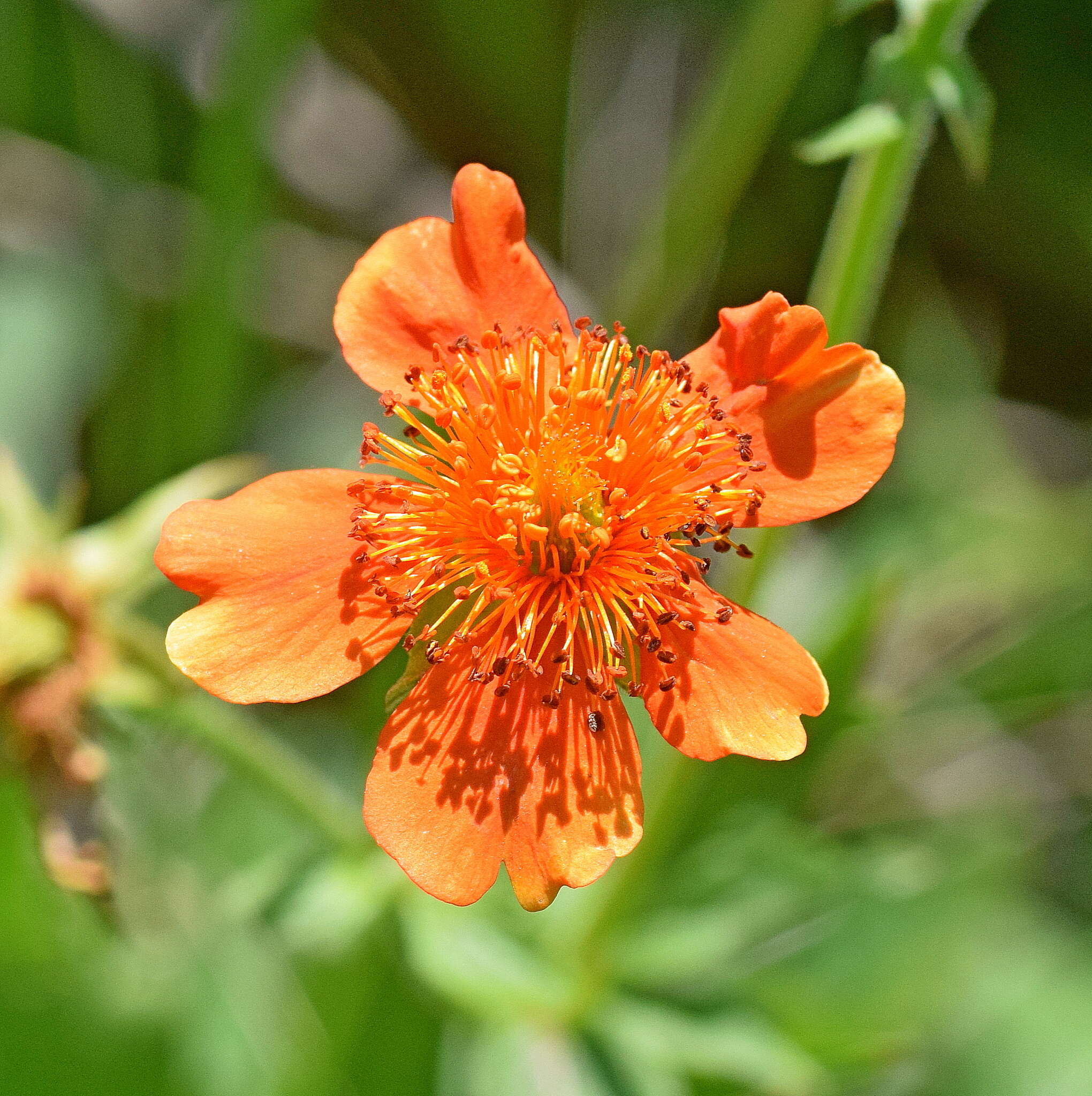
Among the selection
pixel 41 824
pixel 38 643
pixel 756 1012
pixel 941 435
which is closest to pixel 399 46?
pixel 941 435

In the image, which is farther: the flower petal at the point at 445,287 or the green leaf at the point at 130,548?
the green leaf at the point at 130,548

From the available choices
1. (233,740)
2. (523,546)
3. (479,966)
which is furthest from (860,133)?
(479,966)

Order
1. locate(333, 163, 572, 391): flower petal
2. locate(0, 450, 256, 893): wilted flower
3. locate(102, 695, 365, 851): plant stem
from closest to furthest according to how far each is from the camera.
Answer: locate(333, 163, 572, 391): flower petal → locate(0, 450, 256, 893): wilted flower → locate(102, 695, 365, 851): plant stem

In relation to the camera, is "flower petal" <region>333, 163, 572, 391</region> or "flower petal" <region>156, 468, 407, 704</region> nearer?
"flower petal" <region>156, 468, 407, 704</region>

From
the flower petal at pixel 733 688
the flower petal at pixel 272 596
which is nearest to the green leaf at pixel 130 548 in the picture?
the flower petal at pixel 272 596

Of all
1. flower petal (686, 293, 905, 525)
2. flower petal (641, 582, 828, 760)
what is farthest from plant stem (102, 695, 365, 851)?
flower petal (686, 293, 905, 525)

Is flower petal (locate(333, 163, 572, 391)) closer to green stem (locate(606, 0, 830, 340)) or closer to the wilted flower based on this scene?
the wilted flower

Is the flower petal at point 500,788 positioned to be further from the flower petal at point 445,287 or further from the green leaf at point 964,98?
the green leaf at point 964,98
